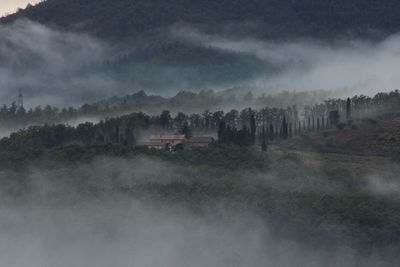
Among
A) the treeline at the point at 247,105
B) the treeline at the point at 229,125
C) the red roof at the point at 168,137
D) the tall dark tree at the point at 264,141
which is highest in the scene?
the treeline at the point at 247,105

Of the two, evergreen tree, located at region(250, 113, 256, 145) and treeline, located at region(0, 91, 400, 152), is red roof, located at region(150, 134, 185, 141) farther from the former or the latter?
evergreen tree, located at region(250, 113, 256, 145)

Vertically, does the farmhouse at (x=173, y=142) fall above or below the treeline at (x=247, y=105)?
below

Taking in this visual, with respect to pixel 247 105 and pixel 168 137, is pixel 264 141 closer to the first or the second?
pixel 168 137

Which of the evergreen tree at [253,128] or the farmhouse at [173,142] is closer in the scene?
the farmhouse at [173,142]

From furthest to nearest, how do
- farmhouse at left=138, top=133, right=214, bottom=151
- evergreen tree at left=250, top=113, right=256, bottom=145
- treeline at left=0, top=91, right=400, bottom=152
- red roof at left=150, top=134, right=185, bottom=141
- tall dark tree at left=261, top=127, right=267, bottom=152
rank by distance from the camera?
1. red roof at left=150, top=134, right=185, bottom=141
2. evergreen tree at left=250, top=113, right=256, bottom=145
3. treeline at left=0, top=91, right=400, bottom=152
4. farmhouse at left=138, top=133, right=214, bottom=151
5. tall dark tree at left=261, top=127, right=267, bottom=152

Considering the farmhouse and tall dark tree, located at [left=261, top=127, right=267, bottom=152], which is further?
the farmhouse

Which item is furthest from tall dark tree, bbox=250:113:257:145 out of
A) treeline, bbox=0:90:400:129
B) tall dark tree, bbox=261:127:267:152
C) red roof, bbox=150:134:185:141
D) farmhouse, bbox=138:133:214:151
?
red roof, bbox=150:134:185:141

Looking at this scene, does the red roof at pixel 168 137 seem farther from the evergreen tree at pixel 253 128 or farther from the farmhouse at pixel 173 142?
the evergreen tree at pixel 253 128

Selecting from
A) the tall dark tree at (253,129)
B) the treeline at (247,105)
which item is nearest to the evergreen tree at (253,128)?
the tall dark tree at (253,129)

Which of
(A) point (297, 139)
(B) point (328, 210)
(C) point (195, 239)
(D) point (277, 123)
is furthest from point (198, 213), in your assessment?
(D) point (277, 123)

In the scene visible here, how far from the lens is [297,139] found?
142 metres

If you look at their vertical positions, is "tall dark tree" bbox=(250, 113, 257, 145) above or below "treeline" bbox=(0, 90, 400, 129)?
below

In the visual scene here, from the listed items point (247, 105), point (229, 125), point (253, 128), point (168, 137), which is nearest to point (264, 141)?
point (253, 128)

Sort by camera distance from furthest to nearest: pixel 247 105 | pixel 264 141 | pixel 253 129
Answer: pixel 247 105, pixel 253 129, pixel 264 141
